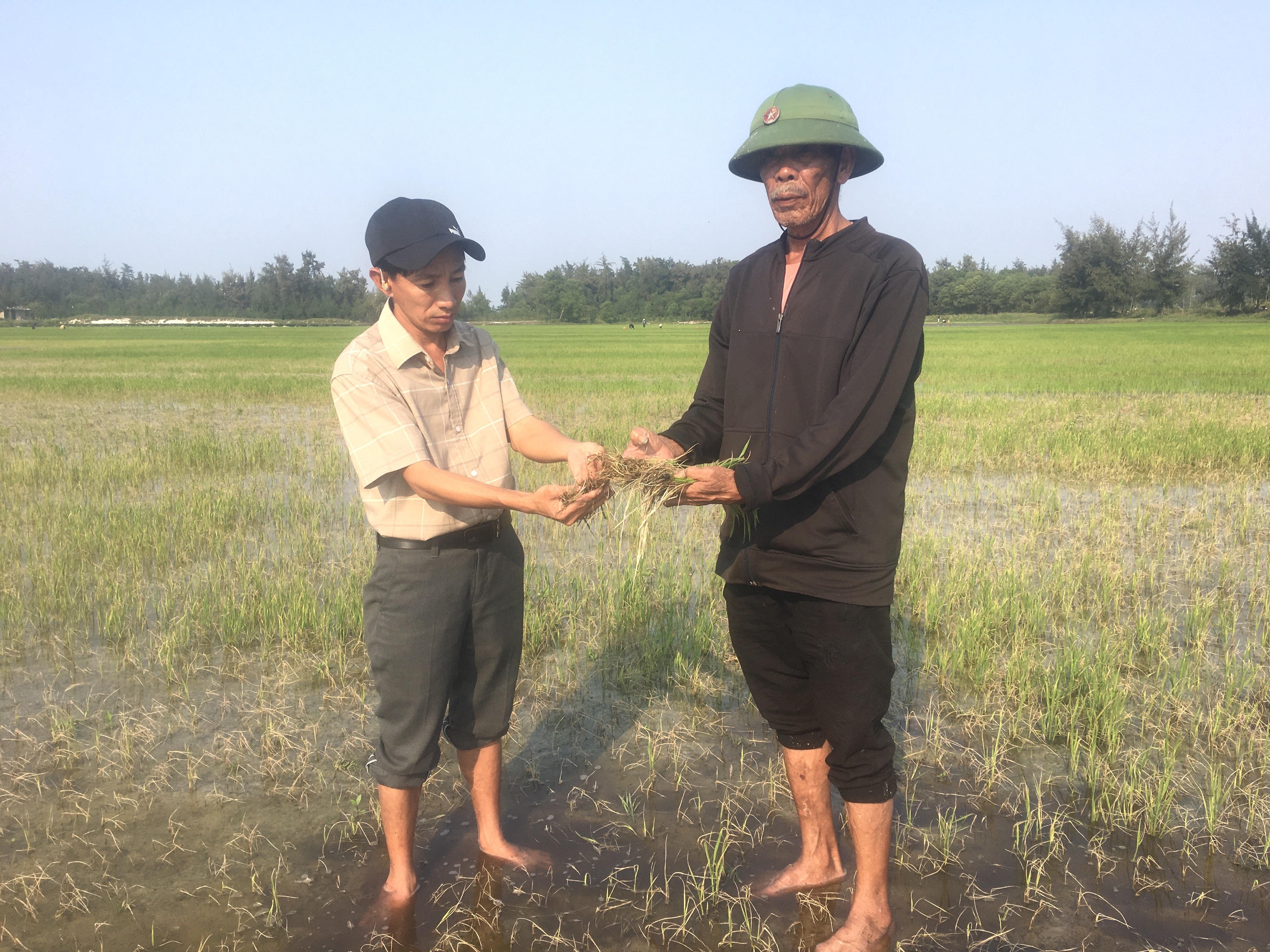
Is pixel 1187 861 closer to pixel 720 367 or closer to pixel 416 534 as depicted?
pixel 720 367

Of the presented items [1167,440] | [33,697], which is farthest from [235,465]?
[1167,440]

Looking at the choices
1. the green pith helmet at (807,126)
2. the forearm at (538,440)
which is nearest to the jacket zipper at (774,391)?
the green pith helmet at (807,126)

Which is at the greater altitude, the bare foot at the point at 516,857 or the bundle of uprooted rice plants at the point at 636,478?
the bundle of uprooted rice plants at the point at 636,478

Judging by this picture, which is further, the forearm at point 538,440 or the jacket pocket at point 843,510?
the forearm at point 538,440

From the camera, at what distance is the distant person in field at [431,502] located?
222 cm

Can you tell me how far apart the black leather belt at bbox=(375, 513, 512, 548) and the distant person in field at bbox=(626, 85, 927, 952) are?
452 mm

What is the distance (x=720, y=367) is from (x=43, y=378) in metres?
18.8

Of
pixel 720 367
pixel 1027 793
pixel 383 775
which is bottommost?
pixel 1027 793

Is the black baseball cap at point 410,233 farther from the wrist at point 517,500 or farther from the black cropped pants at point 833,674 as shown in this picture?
the black cropped pants at point 833,674

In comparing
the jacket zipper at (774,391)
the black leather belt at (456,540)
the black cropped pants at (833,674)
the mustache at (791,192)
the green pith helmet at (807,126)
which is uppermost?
the green pith helmet at (807,126)

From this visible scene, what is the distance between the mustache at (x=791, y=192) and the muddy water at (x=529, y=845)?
6.00ft

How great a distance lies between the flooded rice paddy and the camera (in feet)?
7.91

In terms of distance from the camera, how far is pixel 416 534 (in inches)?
89.9

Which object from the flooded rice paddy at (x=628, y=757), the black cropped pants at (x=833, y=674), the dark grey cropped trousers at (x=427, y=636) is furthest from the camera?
the flooded rice paddy at (x=628, y=757)
